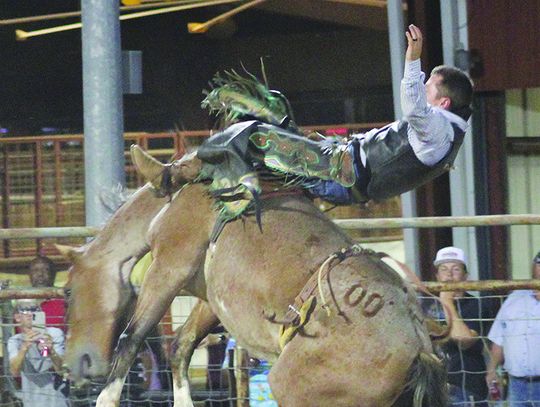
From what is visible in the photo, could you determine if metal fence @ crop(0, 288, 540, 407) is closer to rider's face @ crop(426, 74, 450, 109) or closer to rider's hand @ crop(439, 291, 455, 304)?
rider's hand @ crop(439, 291, 455, 304)

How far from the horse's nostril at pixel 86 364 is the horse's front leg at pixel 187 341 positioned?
1.42ft

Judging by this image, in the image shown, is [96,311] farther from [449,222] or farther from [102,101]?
[449,222]

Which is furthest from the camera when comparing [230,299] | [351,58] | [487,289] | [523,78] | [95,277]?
[351,58]

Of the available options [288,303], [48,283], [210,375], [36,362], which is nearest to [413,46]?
[288,303]

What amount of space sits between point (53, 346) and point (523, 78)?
4.04m

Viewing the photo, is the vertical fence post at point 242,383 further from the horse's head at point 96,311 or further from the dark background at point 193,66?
the dark background at point 193,66

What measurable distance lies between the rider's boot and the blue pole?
1440 millimetres

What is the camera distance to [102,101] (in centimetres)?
743


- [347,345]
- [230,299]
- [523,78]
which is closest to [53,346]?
[230,299]

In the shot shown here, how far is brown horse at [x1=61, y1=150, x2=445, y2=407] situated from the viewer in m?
5.19

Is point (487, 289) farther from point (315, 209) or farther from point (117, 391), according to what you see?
point (117, 391)

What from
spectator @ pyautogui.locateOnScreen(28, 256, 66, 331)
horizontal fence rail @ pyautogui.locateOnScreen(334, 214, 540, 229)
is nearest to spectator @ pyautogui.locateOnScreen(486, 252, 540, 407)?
horizontal fence rail @ pyautogui.locateOnScreen(334, 214, 540, 229)

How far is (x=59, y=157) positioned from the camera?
11.5 metres

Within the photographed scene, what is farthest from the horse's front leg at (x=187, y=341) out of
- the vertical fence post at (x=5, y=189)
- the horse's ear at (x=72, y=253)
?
the vertical fence post at (x=5, y=189)
